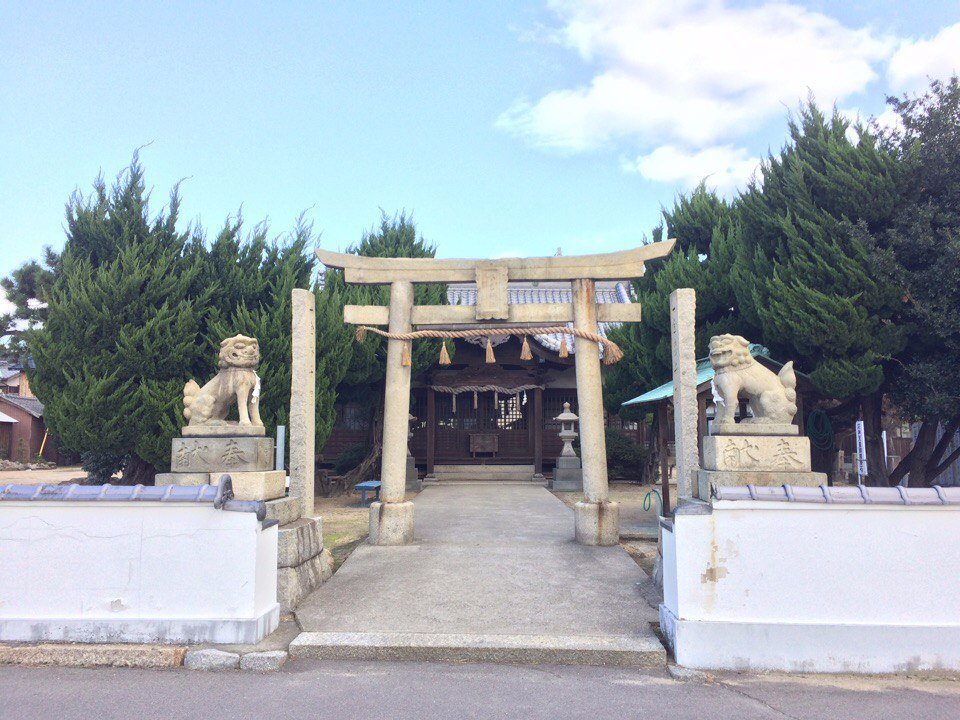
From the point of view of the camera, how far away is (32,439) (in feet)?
86.7

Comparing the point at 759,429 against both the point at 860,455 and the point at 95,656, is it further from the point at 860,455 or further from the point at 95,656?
the point at 95,656

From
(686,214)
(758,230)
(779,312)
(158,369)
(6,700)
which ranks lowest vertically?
(6,700)

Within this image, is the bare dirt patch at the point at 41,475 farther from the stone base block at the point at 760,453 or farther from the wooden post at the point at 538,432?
the stone base block at the point at 760,453

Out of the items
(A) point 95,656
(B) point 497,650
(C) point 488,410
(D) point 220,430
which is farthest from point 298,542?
(C) point 488,410

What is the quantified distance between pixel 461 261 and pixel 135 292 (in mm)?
5820

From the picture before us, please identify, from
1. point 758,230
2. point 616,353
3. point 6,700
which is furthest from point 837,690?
point 758,230

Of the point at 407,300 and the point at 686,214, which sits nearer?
the point at 407,300

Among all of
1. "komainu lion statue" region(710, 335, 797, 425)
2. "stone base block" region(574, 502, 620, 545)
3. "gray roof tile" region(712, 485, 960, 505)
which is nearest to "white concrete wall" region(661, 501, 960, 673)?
"gray roof tile" region(712, 485, 960, 505)

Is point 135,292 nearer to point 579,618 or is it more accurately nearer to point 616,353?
point 616,353

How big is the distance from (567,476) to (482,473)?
297 centimetres

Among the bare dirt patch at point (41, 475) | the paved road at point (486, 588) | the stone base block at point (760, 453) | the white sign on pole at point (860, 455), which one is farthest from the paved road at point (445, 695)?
the bare dirt patch at point (41, 475)

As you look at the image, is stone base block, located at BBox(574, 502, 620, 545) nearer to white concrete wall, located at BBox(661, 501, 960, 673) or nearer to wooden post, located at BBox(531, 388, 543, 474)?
white concrete wall, located at BBox(661, 501, 960, 673)

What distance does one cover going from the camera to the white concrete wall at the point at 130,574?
442 centimetres

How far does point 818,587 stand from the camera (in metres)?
4.20
